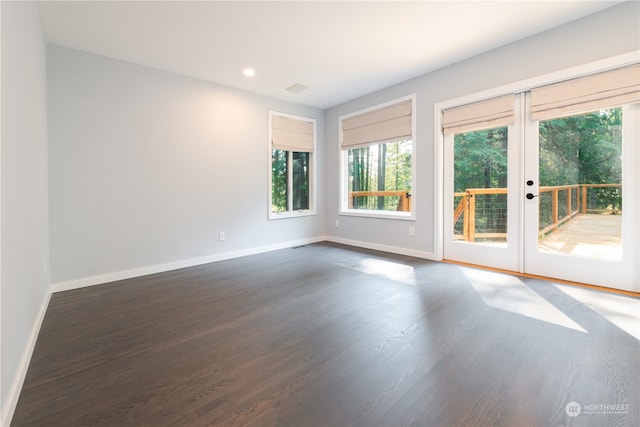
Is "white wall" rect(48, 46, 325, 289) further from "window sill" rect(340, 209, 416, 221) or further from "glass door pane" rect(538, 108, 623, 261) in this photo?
"glass door pane" rect(538, 108, 623, 261)

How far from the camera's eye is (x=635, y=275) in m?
2.63

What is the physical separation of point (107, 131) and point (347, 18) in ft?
9.35

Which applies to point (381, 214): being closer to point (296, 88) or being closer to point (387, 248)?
point (387, 248)

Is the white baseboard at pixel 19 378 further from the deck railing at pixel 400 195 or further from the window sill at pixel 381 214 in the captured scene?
the deck railing at pixel 400 195

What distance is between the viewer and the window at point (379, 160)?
437cm

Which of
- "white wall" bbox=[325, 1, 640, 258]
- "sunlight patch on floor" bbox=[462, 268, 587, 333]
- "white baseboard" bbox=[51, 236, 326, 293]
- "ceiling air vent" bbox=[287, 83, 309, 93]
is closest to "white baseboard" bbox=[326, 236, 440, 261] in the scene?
"white wall" bbox=[325, 1, 640, 258]

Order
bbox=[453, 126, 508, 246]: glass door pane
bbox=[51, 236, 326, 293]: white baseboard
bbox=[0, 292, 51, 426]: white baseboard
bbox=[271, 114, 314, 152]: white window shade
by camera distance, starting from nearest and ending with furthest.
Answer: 1. bbox=[0, 292, 51, 426]: white baseboard
2. bbox=[51, 236, 326, 293]: white baseboard
3. bbox=[453, 126, 508, 246]: glass door pane
4. bbox=[271, 114, 314, 152]: white window shade

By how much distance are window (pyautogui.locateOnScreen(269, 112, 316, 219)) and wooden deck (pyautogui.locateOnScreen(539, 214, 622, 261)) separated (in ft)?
11.8

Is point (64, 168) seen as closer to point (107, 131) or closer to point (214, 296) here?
point (107, 131)

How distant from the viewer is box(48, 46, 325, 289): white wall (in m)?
3.03

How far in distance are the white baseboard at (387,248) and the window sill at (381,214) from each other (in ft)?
1.53

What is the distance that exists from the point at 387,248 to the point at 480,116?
2.24m

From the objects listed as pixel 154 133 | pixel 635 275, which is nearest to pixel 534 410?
pixel 635 275

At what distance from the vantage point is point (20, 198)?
1667mm
